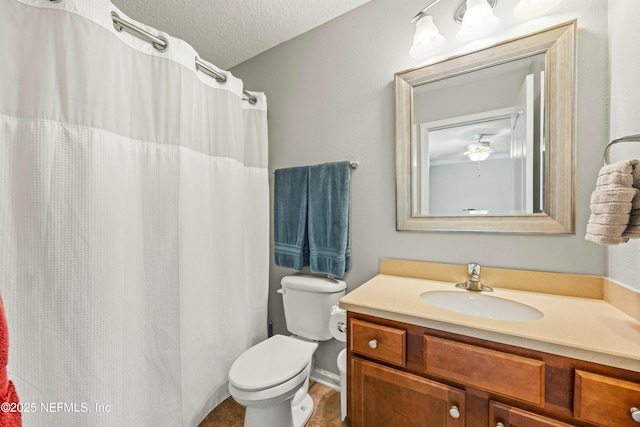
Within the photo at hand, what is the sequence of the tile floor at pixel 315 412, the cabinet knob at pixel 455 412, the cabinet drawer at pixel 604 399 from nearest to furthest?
the cabinet drawer at pixel 604 399 < the cabinet knob at pixel 455 412 < the tile floor at pixel 315 412

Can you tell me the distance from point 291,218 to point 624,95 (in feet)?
5.14

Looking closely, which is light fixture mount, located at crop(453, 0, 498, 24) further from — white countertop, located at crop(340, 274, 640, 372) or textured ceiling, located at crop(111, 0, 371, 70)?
white countertop, located at crop(340, 274, 640, 372)

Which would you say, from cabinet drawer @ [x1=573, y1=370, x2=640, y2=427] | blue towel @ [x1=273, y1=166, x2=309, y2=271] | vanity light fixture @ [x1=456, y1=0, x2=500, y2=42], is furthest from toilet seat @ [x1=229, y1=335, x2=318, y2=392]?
vanity light fixture @ [x1=456, y1=0, x2=500, y2=42]

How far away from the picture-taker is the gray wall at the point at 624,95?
819mm

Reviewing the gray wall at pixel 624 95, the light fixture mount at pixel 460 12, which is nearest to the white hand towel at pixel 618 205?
the gray wall at pixel 624 95

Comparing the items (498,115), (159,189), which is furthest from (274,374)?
(498,115)

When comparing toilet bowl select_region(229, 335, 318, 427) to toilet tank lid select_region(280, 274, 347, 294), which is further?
toilet tank lid select_region(280, 274, 347, 294)

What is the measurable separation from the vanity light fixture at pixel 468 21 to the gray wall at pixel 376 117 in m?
0.05

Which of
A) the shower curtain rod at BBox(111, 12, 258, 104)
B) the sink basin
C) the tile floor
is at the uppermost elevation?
the shower curtain rod at BBox(111, 12, 258, 104)

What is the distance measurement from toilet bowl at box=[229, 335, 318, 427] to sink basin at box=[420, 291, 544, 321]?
0.70 metres

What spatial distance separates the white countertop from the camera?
0.65 meters

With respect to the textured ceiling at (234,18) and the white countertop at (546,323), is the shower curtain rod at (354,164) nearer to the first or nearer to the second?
the white countertop at (546,323)

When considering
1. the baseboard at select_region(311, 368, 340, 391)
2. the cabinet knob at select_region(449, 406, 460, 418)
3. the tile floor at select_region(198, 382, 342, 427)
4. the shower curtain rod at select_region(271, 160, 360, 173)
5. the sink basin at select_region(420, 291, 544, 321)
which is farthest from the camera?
the baseboard at select_region(311, 368, 340, 391)

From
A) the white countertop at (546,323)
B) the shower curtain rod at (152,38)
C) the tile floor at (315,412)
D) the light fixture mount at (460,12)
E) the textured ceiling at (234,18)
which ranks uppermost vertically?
the textured ceiling at (234,18)
